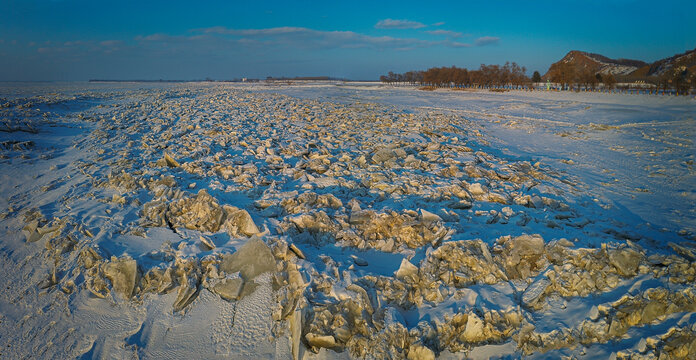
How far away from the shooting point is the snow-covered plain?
2238mm

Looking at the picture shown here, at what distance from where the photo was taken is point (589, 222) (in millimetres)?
3990

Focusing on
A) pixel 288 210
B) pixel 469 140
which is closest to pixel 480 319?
pixel 288 210

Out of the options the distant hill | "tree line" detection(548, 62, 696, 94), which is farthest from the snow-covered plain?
the distant hill

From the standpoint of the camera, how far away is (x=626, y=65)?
11206 cm

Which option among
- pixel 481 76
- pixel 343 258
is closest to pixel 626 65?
pixel 481 76

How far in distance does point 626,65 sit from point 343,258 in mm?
150156

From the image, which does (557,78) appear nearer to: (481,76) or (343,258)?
(481,76)

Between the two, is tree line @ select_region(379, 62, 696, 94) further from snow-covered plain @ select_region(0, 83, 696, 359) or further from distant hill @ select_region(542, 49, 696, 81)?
snow-covered plain @ select_region(0, 83, 696, 359)

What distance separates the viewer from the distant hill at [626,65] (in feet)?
132

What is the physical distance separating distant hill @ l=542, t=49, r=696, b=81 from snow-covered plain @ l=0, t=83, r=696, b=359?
45.9 m

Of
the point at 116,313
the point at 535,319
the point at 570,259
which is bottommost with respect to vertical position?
the point at 116,313

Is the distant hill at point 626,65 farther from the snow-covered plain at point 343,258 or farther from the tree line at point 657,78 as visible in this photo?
the snow-covered plain at point 343,258

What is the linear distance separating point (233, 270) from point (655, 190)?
21.4 ft

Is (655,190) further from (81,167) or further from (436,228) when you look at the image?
(81,167)
